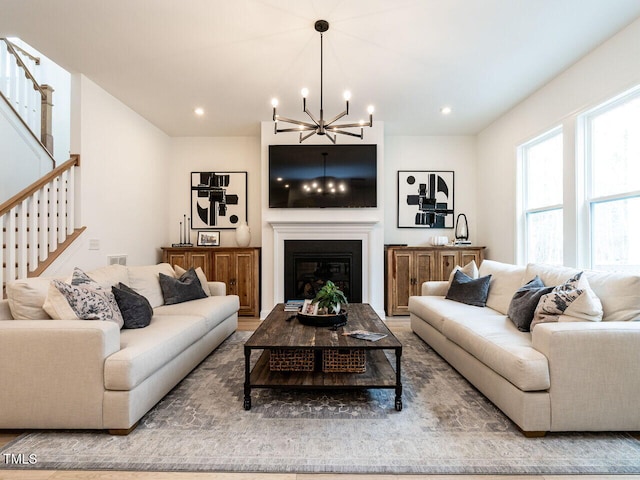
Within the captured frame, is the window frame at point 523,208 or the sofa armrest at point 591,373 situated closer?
the sofa armrest at point 591,373

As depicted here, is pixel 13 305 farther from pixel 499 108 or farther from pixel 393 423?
pixel 499 108

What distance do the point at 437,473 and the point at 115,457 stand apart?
1583 mm

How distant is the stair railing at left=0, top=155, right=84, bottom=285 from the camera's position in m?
2.80

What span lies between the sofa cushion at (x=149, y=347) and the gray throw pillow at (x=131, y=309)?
62mm

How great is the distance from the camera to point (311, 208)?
16.2 ft

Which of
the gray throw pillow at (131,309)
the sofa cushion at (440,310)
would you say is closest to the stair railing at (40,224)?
the gray throw pillow at (131,309)

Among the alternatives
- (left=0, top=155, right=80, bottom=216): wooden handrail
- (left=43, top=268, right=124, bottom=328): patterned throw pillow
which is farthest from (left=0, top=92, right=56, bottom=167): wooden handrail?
(left=43, top=268, right=124, bottom=328): patterned throw pillow

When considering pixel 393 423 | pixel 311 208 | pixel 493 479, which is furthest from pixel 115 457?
pixel 311 208

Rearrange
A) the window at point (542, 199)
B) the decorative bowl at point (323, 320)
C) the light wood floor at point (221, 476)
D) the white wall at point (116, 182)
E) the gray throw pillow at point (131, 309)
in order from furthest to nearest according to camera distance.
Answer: the window at point (542, 199) < the white wall at point (116, 182) < the decorative bowl at point (323, 320) < the gray throw pillow at point (131, 309) < the light wood floor at point (221, 476)

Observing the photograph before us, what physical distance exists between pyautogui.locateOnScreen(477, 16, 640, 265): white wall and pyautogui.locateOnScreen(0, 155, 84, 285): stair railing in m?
5.00

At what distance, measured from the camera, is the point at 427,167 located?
547 cm

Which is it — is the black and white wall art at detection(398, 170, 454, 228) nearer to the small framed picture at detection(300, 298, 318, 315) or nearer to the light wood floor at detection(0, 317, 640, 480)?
the small framed picture at detection(300, 298, 318, 315)

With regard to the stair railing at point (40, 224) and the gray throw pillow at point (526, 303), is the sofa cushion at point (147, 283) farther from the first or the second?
the gray throw pillow at point (526, 303)

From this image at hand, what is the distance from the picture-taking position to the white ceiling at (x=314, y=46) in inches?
98.8
